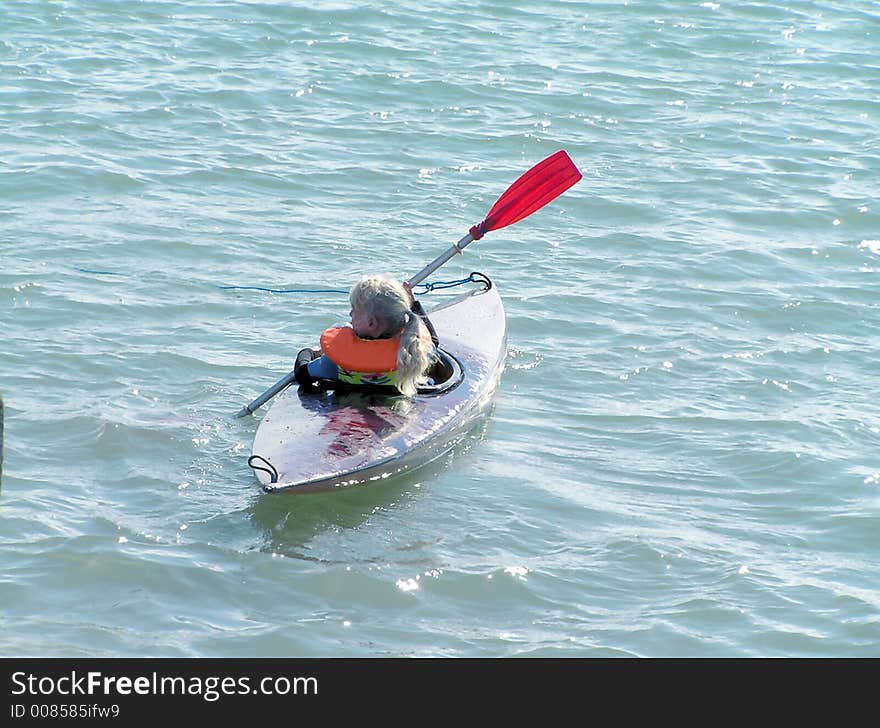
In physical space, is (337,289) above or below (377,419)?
above

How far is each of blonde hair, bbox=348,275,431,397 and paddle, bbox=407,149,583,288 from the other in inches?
67.1

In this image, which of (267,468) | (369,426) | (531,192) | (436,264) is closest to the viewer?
(267,468)

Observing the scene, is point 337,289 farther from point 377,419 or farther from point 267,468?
point 267,468

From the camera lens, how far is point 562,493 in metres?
5.95

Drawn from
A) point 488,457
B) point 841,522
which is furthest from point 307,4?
point 841,522

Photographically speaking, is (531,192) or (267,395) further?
(531,192)

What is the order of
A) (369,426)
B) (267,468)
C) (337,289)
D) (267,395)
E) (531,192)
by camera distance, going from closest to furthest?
(267,468)
(369,426)
(267,395)
(531,192)
(337,289)

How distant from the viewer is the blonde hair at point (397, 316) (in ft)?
19.5

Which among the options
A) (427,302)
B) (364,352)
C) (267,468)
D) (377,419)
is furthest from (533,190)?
(267,468)

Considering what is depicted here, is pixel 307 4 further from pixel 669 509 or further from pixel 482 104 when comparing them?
pixel 669 509

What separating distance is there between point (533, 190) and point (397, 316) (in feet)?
6.95

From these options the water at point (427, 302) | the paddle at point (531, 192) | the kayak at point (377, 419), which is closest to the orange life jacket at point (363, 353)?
the kayak at point (377, 419)

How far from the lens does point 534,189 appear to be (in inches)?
308

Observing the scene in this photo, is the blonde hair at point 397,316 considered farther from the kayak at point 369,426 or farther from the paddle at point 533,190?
the paddle at point 533,190
